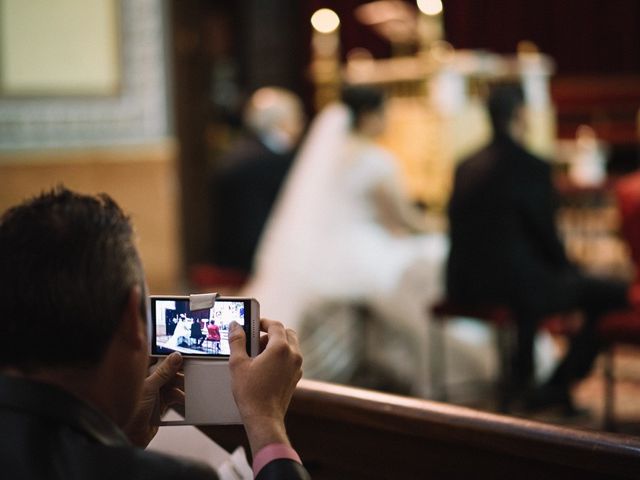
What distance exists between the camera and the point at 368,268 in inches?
201

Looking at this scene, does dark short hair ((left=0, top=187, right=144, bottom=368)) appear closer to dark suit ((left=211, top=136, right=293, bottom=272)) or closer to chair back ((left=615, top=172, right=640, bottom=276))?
chair back ((left=615, top=172, right=640, bottom=276))

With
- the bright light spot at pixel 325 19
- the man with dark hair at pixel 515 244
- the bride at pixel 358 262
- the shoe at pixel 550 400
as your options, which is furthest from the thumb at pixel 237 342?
the bright light spot at pixel 325 19

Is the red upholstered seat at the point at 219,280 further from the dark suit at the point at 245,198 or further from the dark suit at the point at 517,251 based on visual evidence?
the dark suit at the point at 517,251

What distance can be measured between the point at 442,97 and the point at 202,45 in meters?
3.90

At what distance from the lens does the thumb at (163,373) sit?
1.35 metres

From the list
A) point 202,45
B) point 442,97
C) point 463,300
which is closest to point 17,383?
point 463,300

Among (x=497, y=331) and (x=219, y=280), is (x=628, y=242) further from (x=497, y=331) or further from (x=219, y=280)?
(x=219, y=280)

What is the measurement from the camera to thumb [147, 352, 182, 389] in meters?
1.35

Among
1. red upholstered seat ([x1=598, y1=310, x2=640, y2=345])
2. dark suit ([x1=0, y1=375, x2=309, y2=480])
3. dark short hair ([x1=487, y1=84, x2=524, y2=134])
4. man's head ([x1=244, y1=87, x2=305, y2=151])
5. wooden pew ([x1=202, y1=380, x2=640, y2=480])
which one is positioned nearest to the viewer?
dark suit ([x1=0, y1=375, x2=309, y2=480])

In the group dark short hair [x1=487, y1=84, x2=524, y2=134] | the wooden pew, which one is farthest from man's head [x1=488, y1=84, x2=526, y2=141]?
the wooden pew

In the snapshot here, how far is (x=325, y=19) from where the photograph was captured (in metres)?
11.3

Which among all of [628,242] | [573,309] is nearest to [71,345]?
[628,242]

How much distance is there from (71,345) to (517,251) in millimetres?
3554

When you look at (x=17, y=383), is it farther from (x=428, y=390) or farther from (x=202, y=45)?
(x=202, y=45)
